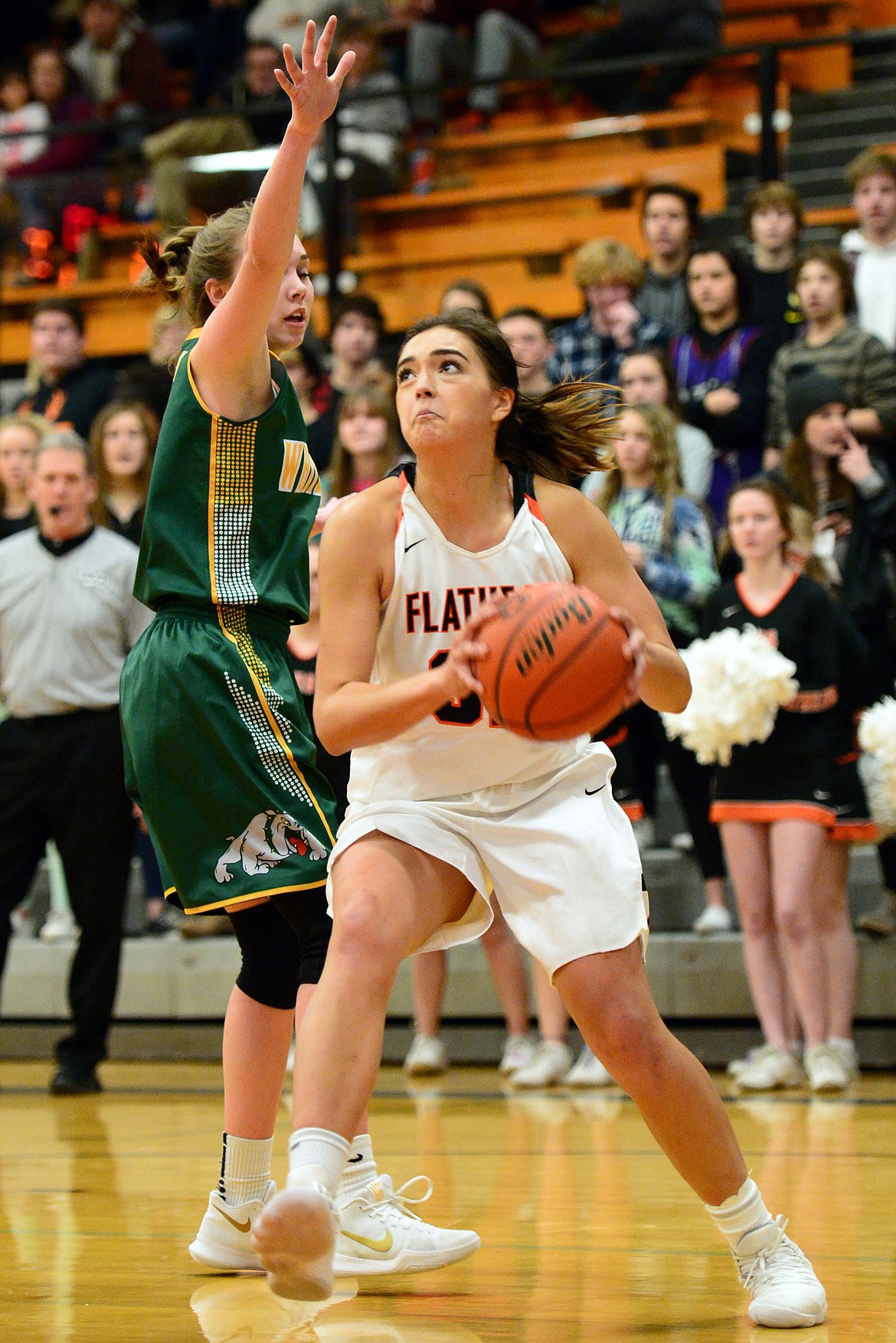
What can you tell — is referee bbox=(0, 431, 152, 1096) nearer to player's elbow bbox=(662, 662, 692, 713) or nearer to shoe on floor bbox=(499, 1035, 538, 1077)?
shoe on floor bbox=(499, 1035, 538, 1077)

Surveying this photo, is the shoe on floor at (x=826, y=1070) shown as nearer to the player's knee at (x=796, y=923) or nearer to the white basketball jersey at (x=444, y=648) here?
the player's knee at (x=796, y=923)

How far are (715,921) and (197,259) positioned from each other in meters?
3.68

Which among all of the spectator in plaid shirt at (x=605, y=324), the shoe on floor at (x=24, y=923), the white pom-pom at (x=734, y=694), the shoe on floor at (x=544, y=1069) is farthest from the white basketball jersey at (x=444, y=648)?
the shoe on floor at (x=24, y=923)

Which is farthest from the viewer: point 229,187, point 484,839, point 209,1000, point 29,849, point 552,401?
point 229,187

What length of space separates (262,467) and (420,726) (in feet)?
2.07

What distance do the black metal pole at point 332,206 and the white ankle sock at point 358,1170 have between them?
6.55m

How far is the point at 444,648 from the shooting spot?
9.68 ft

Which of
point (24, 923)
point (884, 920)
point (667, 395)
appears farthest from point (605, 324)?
point (24, 923)

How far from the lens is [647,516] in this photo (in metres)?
6.32

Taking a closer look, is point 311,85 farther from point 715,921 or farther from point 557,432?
point 715,921

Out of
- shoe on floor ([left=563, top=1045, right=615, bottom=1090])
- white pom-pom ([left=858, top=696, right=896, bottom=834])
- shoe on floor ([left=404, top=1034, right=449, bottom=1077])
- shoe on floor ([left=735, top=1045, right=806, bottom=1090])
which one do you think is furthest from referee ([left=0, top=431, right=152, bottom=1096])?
white pom-pom ([left=858, top=696, right=896, bottom=834])

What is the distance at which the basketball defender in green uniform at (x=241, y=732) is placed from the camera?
10.3 ft

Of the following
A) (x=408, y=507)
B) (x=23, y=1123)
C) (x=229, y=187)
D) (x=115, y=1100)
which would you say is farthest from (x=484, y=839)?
(x=229, y=187)

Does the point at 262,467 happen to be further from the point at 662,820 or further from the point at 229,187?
the point at 229,187
